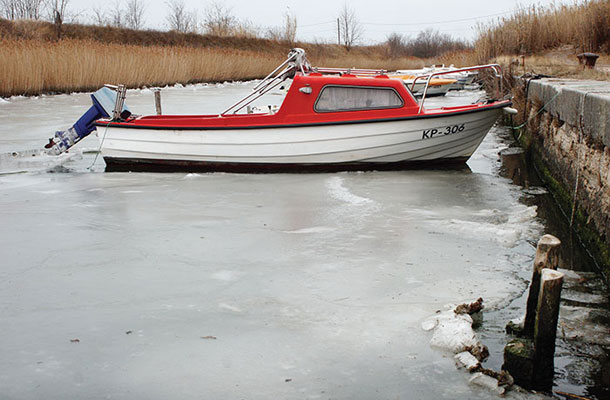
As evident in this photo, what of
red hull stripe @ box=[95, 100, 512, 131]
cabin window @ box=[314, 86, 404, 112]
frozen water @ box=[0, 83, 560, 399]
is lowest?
frozen water @ box=[0, 83, 560, 399]

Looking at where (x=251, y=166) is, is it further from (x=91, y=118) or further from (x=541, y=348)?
(x=541, y=348)

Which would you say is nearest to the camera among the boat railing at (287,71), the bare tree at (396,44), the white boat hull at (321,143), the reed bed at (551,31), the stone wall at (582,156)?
the stone wall at (582,156)

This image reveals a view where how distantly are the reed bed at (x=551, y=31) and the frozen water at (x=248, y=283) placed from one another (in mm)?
10444

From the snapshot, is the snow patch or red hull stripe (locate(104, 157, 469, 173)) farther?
red hull stripe (locate(104, 157, 469, 173))

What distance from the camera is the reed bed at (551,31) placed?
15586 millimetres

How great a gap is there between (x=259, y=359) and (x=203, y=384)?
0.34m

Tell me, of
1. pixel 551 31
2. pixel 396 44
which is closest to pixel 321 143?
pixel 551 31

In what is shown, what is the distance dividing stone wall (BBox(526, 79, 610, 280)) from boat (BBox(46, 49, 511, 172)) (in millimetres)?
918

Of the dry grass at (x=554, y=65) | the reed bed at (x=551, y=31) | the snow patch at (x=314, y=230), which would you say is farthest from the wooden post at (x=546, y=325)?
the reed bed at (x=551, y=31)

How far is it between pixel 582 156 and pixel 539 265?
3.13 m

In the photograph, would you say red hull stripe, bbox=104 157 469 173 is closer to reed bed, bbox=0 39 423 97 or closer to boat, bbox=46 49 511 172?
boat, bbox=46 49 511 172

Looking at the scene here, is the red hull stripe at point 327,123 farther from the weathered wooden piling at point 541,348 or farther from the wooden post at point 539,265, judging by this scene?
the weathered wooden piling at point 541,348

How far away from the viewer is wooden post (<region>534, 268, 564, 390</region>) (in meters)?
2.80

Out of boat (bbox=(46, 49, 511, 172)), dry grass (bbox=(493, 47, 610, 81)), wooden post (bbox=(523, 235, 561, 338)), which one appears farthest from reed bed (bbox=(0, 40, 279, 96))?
wooden post (bbox=(523, 235, 561, 338))
